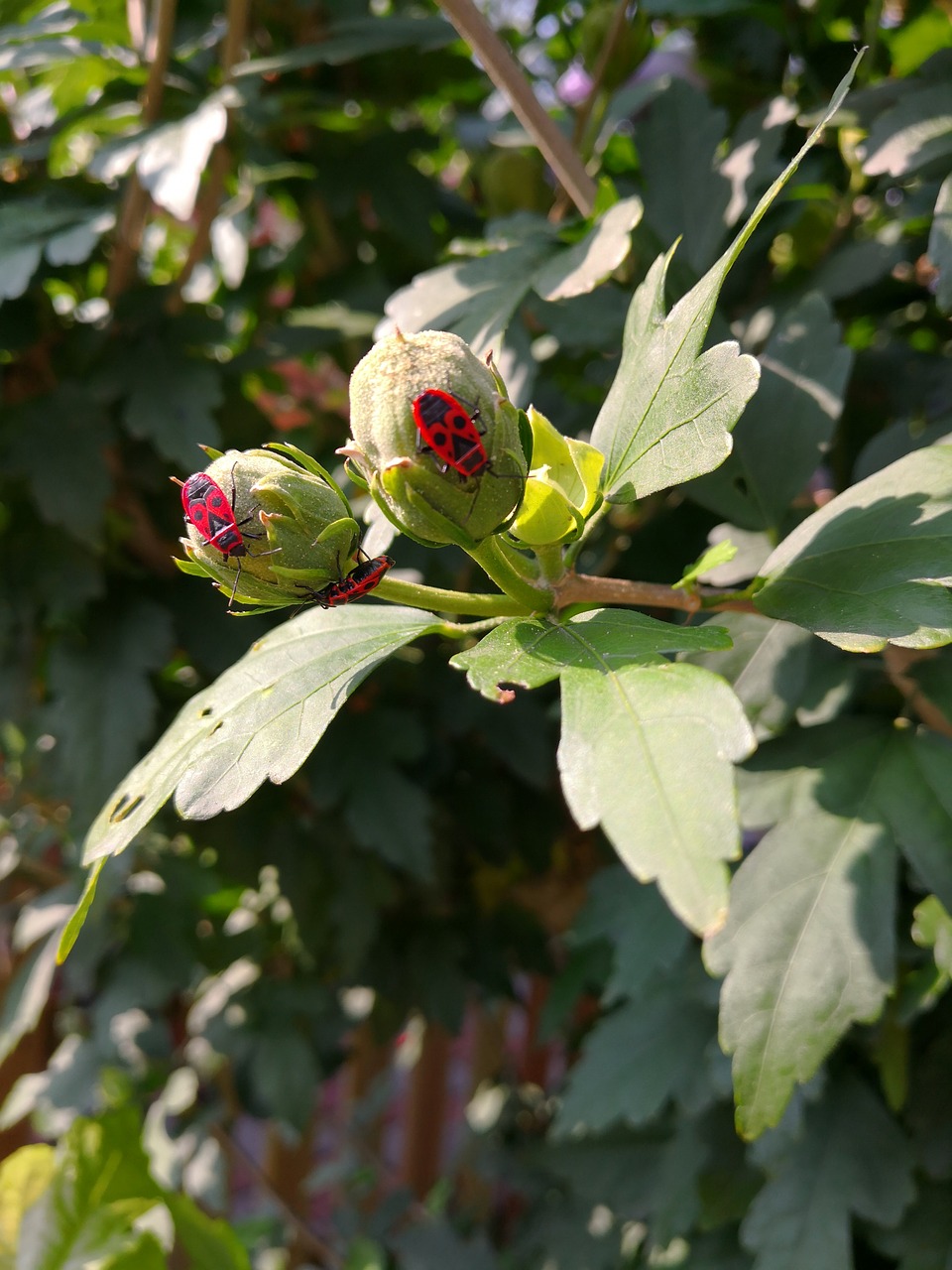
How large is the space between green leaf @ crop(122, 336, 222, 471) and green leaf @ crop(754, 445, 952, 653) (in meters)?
0.46

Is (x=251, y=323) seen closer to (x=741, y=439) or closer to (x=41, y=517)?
(x=41, y=517)

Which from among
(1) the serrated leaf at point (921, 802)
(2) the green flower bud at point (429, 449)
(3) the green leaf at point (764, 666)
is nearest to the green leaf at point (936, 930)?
(1) the serrated leaf at point (921, 802)

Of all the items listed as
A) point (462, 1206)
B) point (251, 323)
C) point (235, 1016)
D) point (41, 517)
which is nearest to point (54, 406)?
point (41, 517)

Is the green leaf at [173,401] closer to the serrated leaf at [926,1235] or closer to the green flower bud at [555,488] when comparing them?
the green flower bud at [555,488]

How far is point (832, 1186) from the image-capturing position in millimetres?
664

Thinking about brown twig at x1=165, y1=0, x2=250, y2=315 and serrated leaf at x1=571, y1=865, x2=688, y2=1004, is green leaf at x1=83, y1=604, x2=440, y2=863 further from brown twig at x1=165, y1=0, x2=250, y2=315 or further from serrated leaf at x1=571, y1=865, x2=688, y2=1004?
brown twig at x1=165, y1=0, x2=250, y2=315

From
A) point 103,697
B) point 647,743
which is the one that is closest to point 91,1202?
point 103,697

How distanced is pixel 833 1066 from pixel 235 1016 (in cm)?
62

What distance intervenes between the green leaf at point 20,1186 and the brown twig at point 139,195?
0.69 metres

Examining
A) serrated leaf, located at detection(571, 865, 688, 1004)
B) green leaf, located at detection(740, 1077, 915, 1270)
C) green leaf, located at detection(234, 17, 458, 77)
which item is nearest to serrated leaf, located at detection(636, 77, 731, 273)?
green leaf, located at detection(234, 17, 458, 77)

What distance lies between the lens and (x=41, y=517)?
2.72 feet

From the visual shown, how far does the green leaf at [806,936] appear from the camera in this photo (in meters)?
0.49

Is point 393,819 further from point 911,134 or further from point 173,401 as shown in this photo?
point 911,134

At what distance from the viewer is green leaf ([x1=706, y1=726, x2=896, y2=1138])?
0.49 meters
